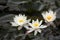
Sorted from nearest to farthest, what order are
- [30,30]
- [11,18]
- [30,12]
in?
[30,30]
[11,18]
[30,12]

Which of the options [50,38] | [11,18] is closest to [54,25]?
[50,38]

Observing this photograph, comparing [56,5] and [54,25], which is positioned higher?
[56,5]

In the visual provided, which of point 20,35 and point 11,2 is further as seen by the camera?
point 11,2

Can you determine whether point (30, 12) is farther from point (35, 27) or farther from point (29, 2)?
point (35, 27)

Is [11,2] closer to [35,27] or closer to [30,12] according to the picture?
[30,12]

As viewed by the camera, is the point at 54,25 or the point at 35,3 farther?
the point at 35,3

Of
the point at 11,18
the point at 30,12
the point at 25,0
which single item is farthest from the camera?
the point at 25,0

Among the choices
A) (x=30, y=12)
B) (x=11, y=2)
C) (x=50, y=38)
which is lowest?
(x=50, y=38)

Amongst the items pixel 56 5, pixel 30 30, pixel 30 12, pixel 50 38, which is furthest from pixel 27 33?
pixel 56 5

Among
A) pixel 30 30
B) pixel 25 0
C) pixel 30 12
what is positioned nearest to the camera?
pixel 30 30
